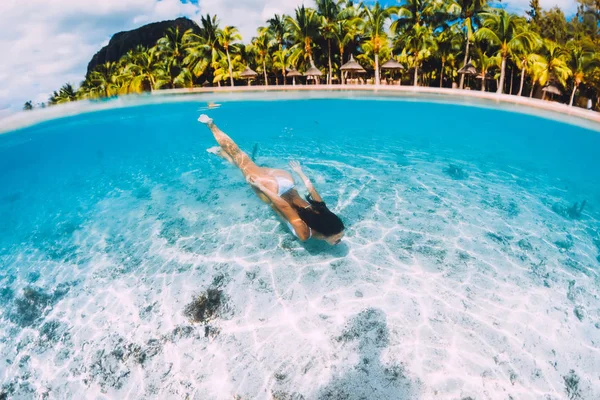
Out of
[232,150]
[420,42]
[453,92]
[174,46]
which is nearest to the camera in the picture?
[232,150]

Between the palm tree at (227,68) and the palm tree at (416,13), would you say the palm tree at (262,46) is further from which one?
the palm tree at (416,13)

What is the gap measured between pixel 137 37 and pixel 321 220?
82.8m

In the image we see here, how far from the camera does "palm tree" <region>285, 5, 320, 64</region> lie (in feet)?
81.5

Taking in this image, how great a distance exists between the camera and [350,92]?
→ 21.4 metres

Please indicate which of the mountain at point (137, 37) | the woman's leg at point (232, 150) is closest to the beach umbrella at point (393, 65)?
the woman's leg at point (232, 150)

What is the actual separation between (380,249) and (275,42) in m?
28.5

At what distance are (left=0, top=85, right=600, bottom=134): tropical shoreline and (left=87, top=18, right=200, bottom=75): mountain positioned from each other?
53463 millimetres

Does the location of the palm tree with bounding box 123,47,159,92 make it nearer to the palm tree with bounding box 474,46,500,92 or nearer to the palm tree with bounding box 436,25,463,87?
the palm tree with bounding box 436,25,463,87

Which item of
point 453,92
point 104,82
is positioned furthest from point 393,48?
point 104,82

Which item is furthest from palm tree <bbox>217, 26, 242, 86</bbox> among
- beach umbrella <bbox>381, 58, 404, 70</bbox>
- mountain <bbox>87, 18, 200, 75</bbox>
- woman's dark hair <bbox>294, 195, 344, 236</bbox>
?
mountain <bbox>87, 18, 200, 75</bbox>

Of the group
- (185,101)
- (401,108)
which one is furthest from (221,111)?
(401,108)

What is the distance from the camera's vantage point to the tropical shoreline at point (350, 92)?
47.8 feet

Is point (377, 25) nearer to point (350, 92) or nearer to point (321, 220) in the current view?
point (350, 92)

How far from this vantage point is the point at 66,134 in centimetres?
1797
